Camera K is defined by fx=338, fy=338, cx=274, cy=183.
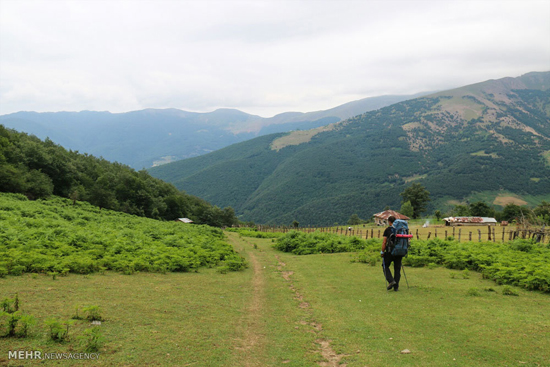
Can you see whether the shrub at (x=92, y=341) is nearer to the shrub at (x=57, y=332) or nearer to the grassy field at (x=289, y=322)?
the grassy field at (x=289, y=322)

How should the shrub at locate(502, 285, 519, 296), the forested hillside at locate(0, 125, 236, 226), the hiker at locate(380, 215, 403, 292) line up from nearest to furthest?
the shrub at locate(502, 285, 519, 296), the hiker at locate(380, 215, 403, 292), the forested hillside at locate(0, 125, 236, 226)

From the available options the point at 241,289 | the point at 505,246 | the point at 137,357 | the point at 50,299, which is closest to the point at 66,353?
the point at 137,357

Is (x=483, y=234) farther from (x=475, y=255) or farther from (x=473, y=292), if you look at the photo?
(x=473, y=292)

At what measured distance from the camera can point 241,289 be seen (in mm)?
11570

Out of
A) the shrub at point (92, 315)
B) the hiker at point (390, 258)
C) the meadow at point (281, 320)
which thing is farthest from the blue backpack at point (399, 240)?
the shrub at point (92, 315)

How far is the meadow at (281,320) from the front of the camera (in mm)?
5520

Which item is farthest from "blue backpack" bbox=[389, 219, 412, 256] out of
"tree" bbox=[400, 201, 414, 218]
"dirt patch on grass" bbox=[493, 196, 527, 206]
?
"dirt patch on grass" bbox=[493, 196, 527, 206]

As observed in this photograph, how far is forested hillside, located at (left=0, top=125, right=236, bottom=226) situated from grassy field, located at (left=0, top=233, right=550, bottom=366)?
99.4 feet

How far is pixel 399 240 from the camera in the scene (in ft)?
33.7

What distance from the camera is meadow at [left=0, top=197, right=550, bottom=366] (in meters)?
5.52

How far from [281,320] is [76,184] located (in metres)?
52.7

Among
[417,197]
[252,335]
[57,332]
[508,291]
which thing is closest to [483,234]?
[508,291]

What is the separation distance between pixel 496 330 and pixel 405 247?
358 centimetres

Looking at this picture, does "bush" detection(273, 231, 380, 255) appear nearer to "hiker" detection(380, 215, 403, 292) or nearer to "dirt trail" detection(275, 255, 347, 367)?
"hiker" detection(380, 215, 403, 292)
